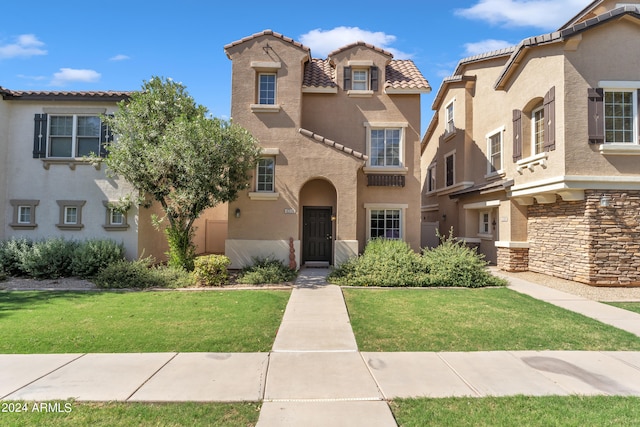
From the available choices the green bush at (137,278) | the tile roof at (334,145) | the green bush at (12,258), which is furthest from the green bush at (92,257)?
the tile roof at (334,145)

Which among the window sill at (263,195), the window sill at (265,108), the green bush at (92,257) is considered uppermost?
the window sill at (265,108)

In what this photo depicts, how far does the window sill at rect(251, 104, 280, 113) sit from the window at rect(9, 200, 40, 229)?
29.9 ft

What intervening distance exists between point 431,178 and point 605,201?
44.3ft

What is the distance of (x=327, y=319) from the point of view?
7461 mm

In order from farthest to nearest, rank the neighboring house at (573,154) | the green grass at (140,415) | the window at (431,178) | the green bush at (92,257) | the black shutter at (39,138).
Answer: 1. the window at (431,178)
2. the black shutter at (39,138)
3. the green bush at (92,257)
4. the neighboring house at (573,154)
5. the green grass at (140,415)

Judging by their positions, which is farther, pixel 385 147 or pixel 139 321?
pixel 385 147

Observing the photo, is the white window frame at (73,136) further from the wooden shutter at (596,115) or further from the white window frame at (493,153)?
the wooden shutter at (596,115)

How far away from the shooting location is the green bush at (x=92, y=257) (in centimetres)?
1180

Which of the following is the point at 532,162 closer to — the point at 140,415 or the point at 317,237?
the point at 317,237

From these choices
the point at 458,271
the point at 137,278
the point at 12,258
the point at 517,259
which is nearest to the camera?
the point at 137,278

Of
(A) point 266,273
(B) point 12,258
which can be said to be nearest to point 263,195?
(A) point 266,273

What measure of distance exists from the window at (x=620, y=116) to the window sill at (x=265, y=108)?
11432 millimetres

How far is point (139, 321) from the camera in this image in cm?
712

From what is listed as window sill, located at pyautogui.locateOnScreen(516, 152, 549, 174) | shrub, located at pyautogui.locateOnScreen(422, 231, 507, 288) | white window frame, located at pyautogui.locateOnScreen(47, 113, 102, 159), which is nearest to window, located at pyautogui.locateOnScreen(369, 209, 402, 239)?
shrub, located at pyautogui.locateOnScreen(422, 231, 507, 288)
